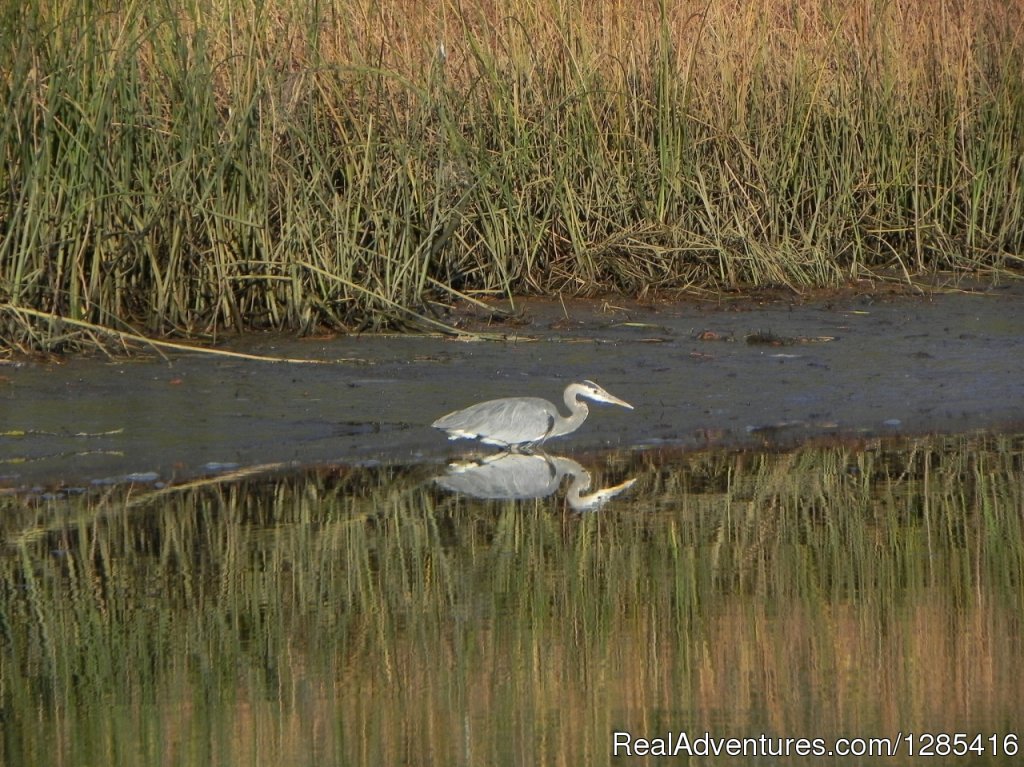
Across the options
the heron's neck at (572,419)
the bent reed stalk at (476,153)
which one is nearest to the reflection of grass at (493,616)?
the heron's neck at (572,419)

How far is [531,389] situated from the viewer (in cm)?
724

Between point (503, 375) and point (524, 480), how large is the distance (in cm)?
150

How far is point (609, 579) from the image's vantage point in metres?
4.59

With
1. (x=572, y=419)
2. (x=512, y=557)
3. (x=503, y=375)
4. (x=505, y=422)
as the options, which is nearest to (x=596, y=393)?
(x=572, y=419)

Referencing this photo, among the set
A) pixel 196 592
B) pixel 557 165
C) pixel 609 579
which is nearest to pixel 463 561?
pixel 609 579

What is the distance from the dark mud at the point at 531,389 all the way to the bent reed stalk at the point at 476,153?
1.32ft

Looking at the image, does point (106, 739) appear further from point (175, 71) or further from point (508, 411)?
point (175, 71)

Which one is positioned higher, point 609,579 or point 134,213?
point 134,213

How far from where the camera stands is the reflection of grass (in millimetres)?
3490

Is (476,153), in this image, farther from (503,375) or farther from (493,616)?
(493,616)

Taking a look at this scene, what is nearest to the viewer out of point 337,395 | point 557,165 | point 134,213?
point 337,395

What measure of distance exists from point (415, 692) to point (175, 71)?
4646 millimetres

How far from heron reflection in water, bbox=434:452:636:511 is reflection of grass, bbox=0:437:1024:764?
4.0 inches

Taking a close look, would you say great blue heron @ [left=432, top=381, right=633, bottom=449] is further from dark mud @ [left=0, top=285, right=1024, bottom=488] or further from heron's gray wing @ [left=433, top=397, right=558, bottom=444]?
dark mud @ [left=0, top=285, right=1024, bottom=488]
